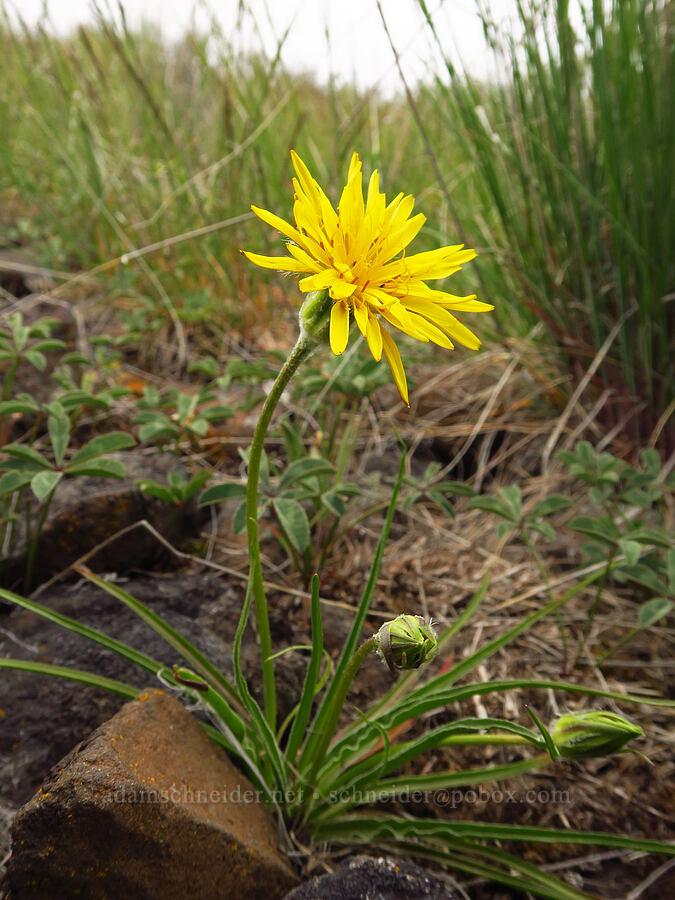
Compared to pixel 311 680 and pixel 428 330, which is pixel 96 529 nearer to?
pixel 311 680

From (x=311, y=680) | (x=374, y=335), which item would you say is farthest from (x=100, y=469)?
(x=374, y=335)

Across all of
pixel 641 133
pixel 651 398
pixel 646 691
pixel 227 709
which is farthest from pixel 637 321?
pixel 227 709

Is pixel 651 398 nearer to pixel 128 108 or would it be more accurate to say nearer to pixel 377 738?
pixel 377 738

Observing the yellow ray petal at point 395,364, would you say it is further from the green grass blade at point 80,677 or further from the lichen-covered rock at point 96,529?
the lichen-covered rock at point 96,529

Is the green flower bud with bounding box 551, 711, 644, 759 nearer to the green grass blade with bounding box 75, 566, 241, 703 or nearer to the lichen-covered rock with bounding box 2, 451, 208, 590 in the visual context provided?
the green grass blade with bounding box 75, 566, 241, 703

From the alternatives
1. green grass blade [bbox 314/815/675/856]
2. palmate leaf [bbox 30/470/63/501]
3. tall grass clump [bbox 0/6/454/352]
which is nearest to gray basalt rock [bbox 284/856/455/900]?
green grass blade [bbox 314/815/675/856]

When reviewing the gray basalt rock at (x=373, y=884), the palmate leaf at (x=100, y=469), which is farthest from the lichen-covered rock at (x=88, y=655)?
the gray basalt rock at (x=373, y=884)
